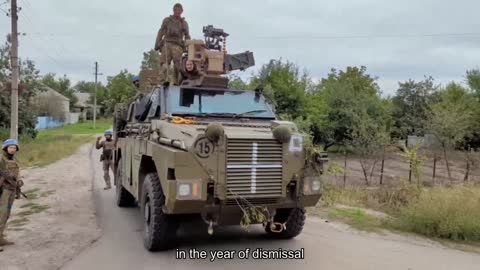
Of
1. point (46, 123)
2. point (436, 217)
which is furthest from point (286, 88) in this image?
point (46, 123)

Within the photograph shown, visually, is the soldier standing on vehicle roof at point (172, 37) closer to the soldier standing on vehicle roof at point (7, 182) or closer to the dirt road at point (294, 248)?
the dirt road at point (294, 248)

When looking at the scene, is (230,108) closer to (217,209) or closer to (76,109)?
(217,209)

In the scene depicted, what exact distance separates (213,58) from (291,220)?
310cm

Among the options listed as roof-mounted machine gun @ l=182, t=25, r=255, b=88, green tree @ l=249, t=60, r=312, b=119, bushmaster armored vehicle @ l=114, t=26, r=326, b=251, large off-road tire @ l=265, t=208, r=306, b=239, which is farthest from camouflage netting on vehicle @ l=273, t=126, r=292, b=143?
green tree @ l=249, t=60, r=312, b=119

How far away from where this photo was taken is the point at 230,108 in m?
7.81

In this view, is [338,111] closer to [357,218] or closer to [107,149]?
[107,149]

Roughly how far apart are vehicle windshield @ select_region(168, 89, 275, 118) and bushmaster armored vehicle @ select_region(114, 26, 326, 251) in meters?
0.01

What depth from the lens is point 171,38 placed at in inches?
395

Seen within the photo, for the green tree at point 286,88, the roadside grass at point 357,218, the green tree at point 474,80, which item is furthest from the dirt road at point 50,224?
the green tree at point 474,80

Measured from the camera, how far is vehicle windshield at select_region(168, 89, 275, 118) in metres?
7.59

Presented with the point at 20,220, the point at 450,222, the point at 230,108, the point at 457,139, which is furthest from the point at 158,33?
the point at 457,139

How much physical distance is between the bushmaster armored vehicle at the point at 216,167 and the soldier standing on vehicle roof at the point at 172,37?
81.2 inches

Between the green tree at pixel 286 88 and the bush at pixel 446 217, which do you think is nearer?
the bush at pixel 446 217

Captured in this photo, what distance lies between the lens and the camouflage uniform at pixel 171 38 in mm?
9914
